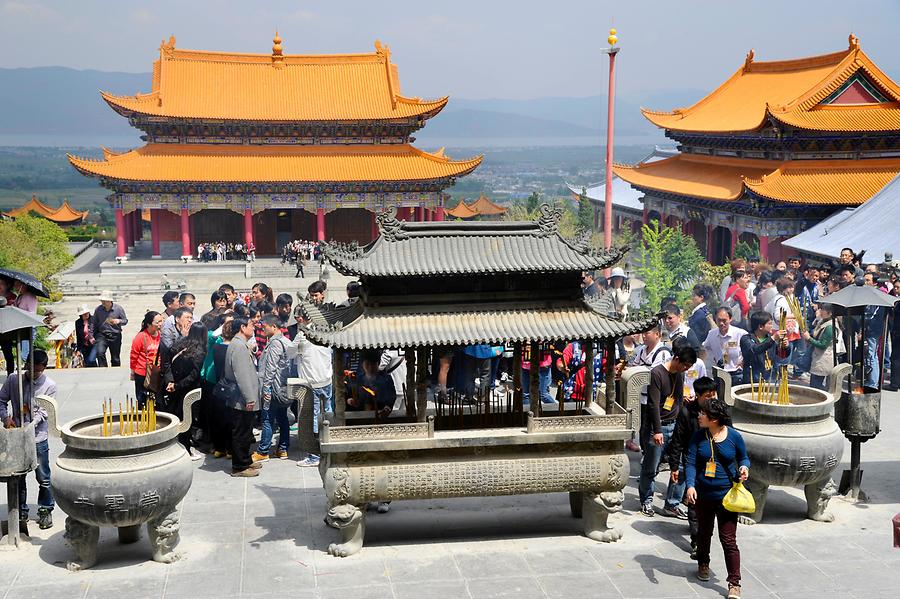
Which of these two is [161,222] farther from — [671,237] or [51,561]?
[51,561]

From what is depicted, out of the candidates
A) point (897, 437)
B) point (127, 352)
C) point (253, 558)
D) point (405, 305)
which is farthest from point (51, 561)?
point (127, 352)

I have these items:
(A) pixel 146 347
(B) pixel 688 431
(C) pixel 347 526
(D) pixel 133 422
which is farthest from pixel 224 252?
(B) pixel 688 431

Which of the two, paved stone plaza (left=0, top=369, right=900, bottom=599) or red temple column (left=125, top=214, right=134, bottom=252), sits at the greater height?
red temple column (left=125, top=214, right=134, bottom=252)

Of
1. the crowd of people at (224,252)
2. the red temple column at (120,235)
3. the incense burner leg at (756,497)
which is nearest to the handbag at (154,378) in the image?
the incense burner leg at (756,497)

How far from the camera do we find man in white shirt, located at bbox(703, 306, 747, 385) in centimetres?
1288

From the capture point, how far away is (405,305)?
989 centimetres

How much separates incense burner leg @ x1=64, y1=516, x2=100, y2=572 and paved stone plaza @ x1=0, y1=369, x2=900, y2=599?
4.7 inches

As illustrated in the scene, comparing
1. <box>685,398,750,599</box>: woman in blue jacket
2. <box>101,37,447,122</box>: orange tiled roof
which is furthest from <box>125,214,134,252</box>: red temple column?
→ <box>685,398,750,599</box>: woman in blue jacket

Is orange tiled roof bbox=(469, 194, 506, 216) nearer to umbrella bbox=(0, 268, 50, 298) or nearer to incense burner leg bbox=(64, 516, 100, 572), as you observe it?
umbrella bbox=(0, 268, 50, 298)

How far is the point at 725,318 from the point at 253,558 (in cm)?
658

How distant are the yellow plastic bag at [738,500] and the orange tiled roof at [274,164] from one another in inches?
1270

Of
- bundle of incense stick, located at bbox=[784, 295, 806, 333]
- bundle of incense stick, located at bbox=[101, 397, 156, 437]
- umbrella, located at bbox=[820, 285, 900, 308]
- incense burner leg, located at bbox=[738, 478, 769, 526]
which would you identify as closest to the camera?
bundle of incense stick, located at bbox=[101, 397, 156, 437]

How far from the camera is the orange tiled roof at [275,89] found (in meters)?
40.6

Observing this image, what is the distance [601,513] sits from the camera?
991cm
